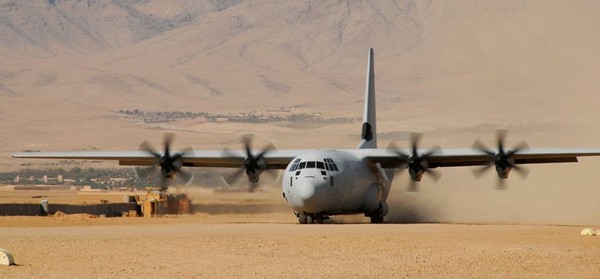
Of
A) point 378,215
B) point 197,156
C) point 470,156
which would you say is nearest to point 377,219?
point 378,215

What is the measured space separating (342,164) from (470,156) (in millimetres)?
5403

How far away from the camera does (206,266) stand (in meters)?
31.0

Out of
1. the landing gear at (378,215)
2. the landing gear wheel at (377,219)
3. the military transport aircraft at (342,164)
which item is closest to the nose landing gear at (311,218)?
the military transport aircraft at (342,164)

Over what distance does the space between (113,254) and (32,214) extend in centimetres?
3308

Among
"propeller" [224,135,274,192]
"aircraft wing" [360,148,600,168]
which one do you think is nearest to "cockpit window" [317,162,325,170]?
"aircraft wing" [360,148,600,168]

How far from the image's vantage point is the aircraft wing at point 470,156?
52312 millimetres

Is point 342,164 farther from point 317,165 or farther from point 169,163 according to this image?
point 169,163

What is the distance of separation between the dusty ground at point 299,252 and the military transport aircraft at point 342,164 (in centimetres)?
349

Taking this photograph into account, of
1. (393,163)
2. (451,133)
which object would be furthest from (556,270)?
(451,133)

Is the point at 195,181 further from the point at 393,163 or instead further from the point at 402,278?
the point at 402,278

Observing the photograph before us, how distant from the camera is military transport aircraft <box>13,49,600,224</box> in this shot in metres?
50.8

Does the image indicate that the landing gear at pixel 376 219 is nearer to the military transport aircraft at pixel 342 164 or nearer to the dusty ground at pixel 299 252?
the military transport aircraft at pixel 342 164

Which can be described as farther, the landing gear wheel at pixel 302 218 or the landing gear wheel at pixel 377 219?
the landing gear wheel at pixel 377 219

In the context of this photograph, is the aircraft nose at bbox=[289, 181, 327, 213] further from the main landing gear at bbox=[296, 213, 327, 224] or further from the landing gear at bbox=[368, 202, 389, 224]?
the landing gear at bbox=[368, 202, 389, 224]
